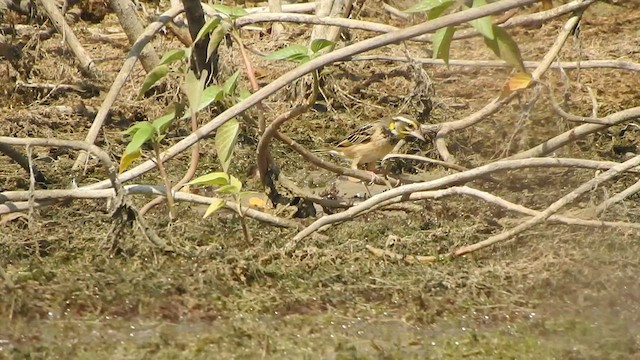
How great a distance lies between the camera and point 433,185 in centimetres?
702

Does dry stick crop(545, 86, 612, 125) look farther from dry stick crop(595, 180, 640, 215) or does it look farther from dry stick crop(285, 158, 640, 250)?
dry stick crop(595, 180, 640, 215)

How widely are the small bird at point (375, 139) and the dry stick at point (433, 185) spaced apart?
1.91 m

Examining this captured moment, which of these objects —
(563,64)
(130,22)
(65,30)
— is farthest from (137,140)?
(563,64)

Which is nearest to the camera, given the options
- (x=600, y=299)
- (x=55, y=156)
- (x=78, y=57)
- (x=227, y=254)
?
(x=600, y=299)

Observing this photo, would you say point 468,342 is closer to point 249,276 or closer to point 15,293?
point 249,276

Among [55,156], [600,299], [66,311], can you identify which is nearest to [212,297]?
[66,311]

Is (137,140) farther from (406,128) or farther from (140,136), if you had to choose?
(406,128)

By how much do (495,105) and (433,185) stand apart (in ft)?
2.41

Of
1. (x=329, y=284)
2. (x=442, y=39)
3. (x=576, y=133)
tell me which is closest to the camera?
(x=442, y=39)

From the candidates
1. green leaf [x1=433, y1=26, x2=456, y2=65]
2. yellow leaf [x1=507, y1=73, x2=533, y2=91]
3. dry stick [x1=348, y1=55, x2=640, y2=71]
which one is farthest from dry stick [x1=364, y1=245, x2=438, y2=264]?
green leaf [x1=433, y1=26, x2=456, y2=65]

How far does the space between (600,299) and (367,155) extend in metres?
2.97

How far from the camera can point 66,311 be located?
20.9 feet

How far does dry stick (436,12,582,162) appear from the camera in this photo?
6801 mm

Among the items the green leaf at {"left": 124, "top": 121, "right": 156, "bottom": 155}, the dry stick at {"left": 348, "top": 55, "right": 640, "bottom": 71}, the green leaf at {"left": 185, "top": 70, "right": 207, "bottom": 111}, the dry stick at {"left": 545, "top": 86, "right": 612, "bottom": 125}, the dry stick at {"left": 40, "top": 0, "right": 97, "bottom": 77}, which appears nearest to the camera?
the green leaf at {"left": 124, "top": 121, "right": 156, "bottom": 155}
